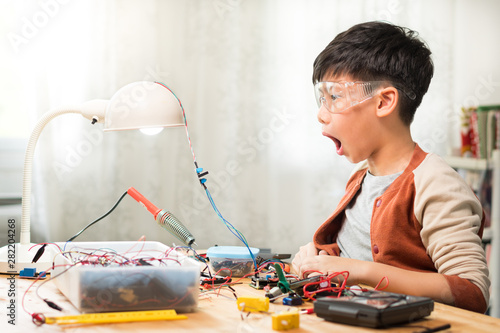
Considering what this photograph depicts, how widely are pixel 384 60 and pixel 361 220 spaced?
1.25 ft

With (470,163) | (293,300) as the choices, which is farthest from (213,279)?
(470,163)

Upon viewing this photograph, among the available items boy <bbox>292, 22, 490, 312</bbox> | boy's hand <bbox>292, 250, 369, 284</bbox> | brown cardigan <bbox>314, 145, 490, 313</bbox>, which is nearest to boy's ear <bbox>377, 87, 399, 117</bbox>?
boy <bbox>292, 22, 490, 312</bbox>

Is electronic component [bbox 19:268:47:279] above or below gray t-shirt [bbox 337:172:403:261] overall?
below

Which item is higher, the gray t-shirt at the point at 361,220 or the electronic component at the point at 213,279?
the gray t-shirt at the point at 361,220

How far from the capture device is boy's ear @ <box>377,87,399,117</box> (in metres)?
1.23

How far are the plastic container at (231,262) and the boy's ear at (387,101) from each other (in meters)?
0.45

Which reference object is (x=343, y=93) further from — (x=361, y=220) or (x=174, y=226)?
(x=174, y=226)

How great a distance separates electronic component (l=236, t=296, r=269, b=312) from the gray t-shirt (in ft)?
1.58

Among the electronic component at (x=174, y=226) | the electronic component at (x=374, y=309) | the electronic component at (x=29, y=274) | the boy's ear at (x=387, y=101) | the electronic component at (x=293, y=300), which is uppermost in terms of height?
the boy's ear at (x=387, y=101)

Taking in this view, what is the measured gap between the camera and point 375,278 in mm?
987

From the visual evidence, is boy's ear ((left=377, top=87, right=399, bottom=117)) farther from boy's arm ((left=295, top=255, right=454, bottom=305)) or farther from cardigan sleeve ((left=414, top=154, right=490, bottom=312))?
boy's arm ((left=295, top=255, right=454, bottom=305))

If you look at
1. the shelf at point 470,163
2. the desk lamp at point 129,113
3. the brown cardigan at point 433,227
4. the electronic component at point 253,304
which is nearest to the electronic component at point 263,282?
the electronic component at point 253,304

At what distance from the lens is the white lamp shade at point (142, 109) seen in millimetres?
1094

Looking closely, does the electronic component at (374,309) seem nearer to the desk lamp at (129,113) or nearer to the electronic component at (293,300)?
the electronic component at (293,300)
